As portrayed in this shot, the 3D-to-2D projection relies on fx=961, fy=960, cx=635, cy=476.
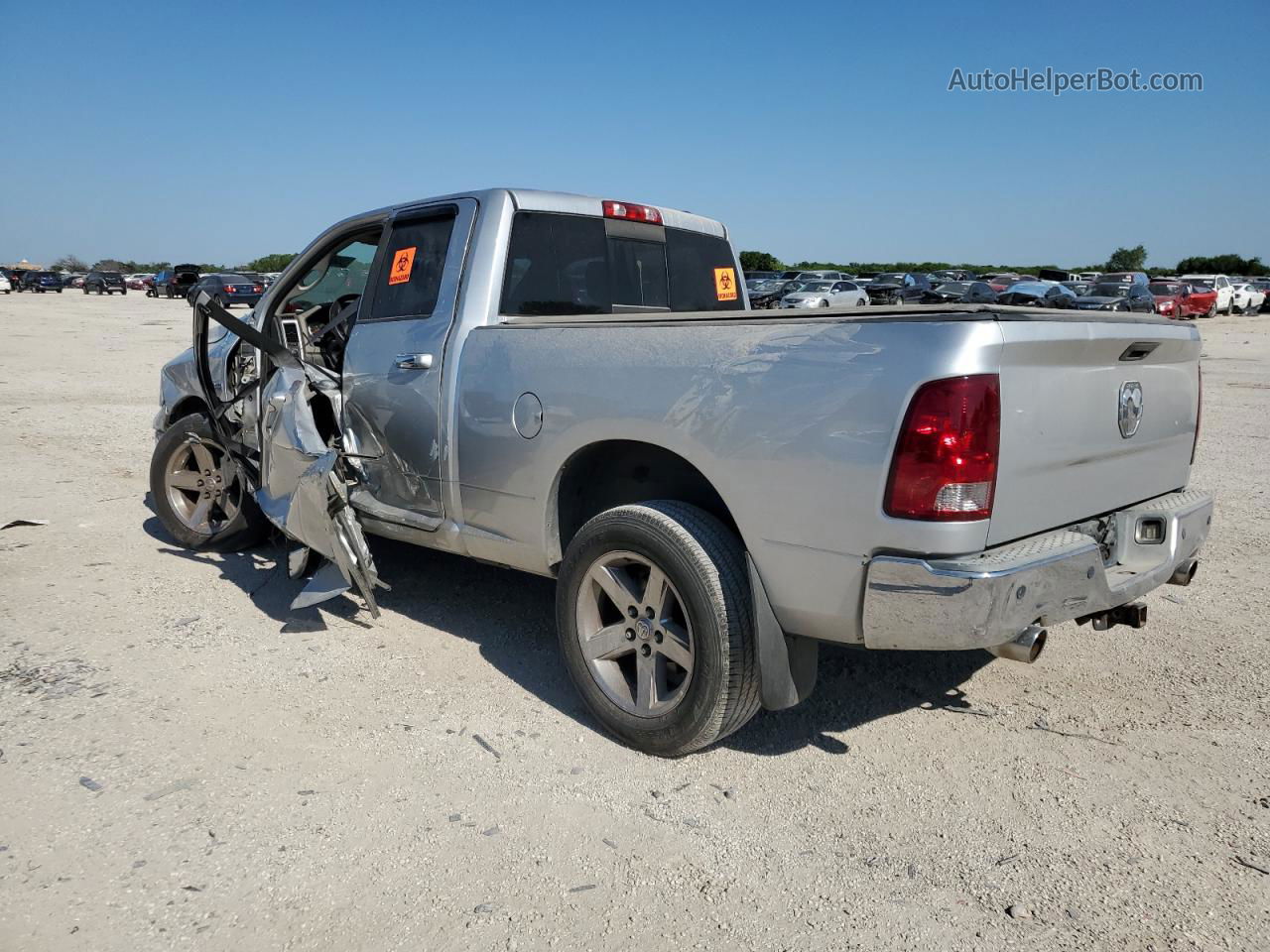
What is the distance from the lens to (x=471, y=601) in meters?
4.97

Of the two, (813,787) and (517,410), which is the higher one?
(517,410)

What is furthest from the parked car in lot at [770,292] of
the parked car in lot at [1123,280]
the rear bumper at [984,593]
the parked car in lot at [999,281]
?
the rear bumper at [984,593]

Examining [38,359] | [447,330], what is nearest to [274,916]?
[447,330]

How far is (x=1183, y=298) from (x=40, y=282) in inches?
2419

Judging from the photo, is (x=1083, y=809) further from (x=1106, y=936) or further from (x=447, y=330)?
(x=447, y=330)

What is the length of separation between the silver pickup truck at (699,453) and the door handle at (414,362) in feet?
0.07

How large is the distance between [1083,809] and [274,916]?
240 cm

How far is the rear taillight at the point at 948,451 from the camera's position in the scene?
2607 mm

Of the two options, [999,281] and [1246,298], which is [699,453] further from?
[1246,298]

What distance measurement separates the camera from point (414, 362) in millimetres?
4137

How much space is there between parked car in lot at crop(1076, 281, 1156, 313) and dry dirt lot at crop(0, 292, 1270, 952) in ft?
92.6

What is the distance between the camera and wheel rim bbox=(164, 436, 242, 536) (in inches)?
219

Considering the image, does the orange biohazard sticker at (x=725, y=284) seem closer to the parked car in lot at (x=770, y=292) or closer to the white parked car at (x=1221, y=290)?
the parked car in lot at (x=770, y=292)

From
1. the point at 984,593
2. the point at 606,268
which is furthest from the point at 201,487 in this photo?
the point at 984,593
